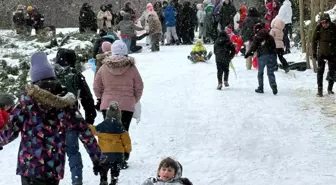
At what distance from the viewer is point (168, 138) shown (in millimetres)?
9672

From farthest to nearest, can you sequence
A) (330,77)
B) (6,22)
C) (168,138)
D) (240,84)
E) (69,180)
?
(6,22) < (240,84) < (330,77) < (168,138) < (69,180)

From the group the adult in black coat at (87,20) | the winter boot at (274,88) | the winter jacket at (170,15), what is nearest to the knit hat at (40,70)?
the winter boot at (274,88)

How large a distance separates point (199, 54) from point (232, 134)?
836cm

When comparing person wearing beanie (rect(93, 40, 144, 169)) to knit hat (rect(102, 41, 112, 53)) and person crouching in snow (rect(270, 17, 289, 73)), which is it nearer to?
knit hat (rect(102, 41, 112, 53))

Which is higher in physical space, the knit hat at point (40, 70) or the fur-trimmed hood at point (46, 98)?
the knit hat at point (40, 70)

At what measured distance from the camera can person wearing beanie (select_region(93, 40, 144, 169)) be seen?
7598 millimetres

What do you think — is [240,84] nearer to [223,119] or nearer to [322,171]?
[223,119]

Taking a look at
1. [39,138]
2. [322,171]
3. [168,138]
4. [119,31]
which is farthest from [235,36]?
[39,138]

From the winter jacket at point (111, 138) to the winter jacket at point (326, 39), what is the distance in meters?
6.64

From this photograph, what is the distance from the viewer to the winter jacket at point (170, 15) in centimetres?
2397

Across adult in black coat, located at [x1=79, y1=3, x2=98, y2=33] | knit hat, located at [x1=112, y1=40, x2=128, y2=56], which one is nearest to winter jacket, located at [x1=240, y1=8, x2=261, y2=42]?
knit hat, located at [x1=112, y1=40, x2=128, y2=56]

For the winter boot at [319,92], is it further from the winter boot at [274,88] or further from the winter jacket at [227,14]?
the winter jacket at [227,14]

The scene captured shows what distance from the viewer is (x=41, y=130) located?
15.4ft

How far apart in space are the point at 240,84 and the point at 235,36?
17.1ft
